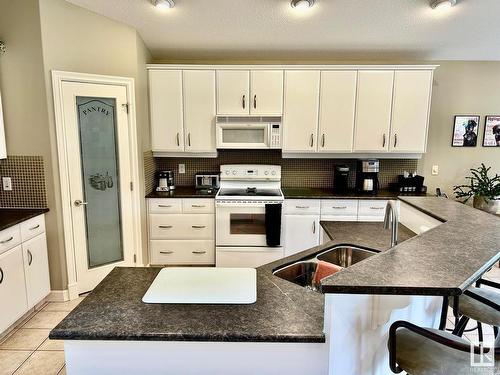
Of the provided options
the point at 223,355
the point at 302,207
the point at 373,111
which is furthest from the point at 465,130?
the point at 223,355

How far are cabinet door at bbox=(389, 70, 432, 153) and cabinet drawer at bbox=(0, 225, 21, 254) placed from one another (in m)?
3.76

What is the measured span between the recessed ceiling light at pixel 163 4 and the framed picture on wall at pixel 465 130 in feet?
11.6

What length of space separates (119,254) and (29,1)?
2337 mm

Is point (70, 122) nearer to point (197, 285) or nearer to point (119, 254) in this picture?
point (119, 254)

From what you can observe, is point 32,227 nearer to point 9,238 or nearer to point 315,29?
point 9,238

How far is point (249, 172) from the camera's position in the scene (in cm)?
389

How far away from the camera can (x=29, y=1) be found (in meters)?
2.51

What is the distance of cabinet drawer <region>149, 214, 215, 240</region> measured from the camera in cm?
356

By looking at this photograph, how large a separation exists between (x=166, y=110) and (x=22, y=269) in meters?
2.09

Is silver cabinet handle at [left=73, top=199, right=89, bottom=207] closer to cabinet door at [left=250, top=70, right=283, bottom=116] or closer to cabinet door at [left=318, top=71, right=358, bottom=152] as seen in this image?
cabinet door at [left=250, top=70, right=283, bottom=116]

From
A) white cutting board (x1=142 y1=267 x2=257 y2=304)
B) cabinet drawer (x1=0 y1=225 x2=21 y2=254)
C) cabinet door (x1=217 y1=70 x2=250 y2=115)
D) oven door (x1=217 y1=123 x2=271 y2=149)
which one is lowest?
cabinet drawer (x1=0 y1=225 x2=21 y2=254)

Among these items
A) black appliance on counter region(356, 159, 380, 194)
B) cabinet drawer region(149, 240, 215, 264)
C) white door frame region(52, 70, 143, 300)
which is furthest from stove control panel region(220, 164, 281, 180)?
white door frame region(52, 70, 143, 300)

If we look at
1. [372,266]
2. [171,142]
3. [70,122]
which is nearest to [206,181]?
[171,142]

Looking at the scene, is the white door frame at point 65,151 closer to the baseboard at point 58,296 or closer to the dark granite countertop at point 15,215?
the baseboard at point 58,296
